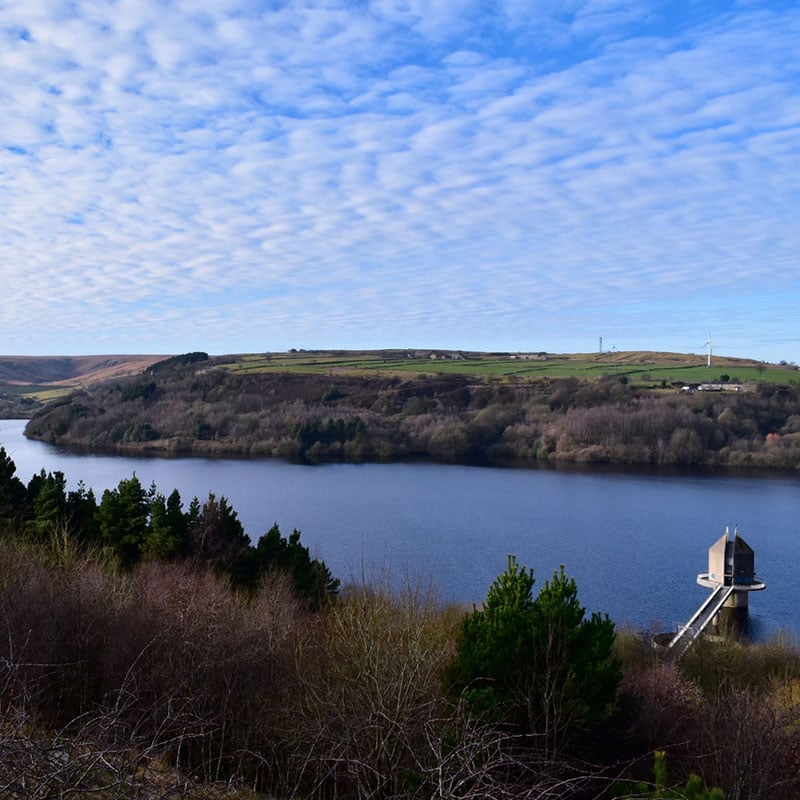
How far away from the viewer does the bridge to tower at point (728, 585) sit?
2094 cm

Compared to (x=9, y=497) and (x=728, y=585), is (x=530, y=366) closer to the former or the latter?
(x=728, y=585)

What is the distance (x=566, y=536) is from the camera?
2930 centimetres

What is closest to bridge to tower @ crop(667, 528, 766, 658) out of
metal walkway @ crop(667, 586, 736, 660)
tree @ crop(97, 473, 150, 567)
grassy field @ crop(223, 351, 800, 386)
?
metal walkway @ crop(667, 586, 736, 660)

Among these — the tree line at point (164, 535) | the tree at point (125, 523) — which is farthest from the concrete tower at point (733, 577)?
the tree at point (125, 523)

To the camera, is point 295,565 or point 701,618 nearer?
point 295,565

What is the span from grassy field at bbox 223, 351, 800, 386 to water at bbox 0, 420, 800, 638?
26.2 metres

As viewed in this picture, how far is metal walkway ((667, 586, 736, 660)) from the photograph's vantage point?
17328 mm

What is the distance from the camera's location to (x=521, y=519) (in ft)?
107

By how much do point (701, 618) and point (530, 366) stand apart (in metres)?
64.7

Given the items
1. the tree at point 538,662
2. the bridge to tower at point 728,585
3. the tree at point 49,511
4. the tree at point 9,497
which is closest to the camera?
the tree at point 538,662

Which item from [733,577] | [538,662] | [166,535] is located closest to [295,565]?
[166,535]

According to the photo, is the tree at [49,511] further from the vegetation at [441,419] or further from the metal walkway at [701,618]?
the vegetation at [441,419]

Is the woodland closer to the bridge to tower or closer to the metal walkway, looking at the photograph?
the metal walkway

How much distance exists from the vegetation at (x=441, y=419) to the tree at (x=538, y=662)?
4580cm
